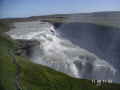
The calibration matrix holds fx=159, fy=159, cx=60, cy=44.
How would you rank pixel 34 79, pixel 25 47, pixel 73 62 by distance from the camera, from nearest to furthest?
pixel 34 79 → pixel 73 62 → pixel 25 47

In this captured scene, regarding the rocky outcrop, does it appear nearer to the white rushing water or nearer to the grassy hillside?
the white rushing water

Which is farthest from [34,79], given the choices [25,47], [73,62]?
[25,47]

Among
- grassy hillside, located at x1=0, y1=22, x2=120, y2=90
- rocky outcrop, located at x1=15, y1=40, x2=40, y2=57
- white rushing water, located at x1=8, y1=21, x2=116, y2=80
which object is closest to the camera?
grassy hillside, located at x1=0, y1=22, x2=120, y2=90

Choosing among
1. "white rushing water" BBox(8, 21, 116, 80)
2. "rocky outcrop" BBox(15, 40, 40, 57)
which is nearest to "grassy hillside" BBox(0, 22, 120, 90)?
"white rushing water" BBox(8, 21, 116, 80)

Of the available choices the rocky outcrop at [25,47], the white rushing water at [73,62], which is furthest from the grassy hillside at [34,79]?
the rocky outcrop at [25,47]

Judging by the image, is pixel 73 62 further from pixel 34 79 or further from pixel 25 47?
pixel 25 47

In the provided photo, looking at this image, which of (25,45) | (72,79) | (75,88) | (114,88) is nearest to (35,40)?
(25,45)

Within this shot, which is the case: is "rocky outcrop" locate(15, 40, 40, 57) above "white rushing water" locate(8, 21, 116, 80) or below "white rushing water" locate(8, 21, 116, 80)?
above

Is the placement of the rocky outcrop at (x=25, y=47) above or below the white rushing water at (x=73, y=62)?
above

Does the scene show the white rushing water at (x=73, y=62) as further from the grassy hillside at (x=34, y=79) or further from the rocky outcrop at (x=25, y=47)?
the grassy hillside at (x=34, y=79)
